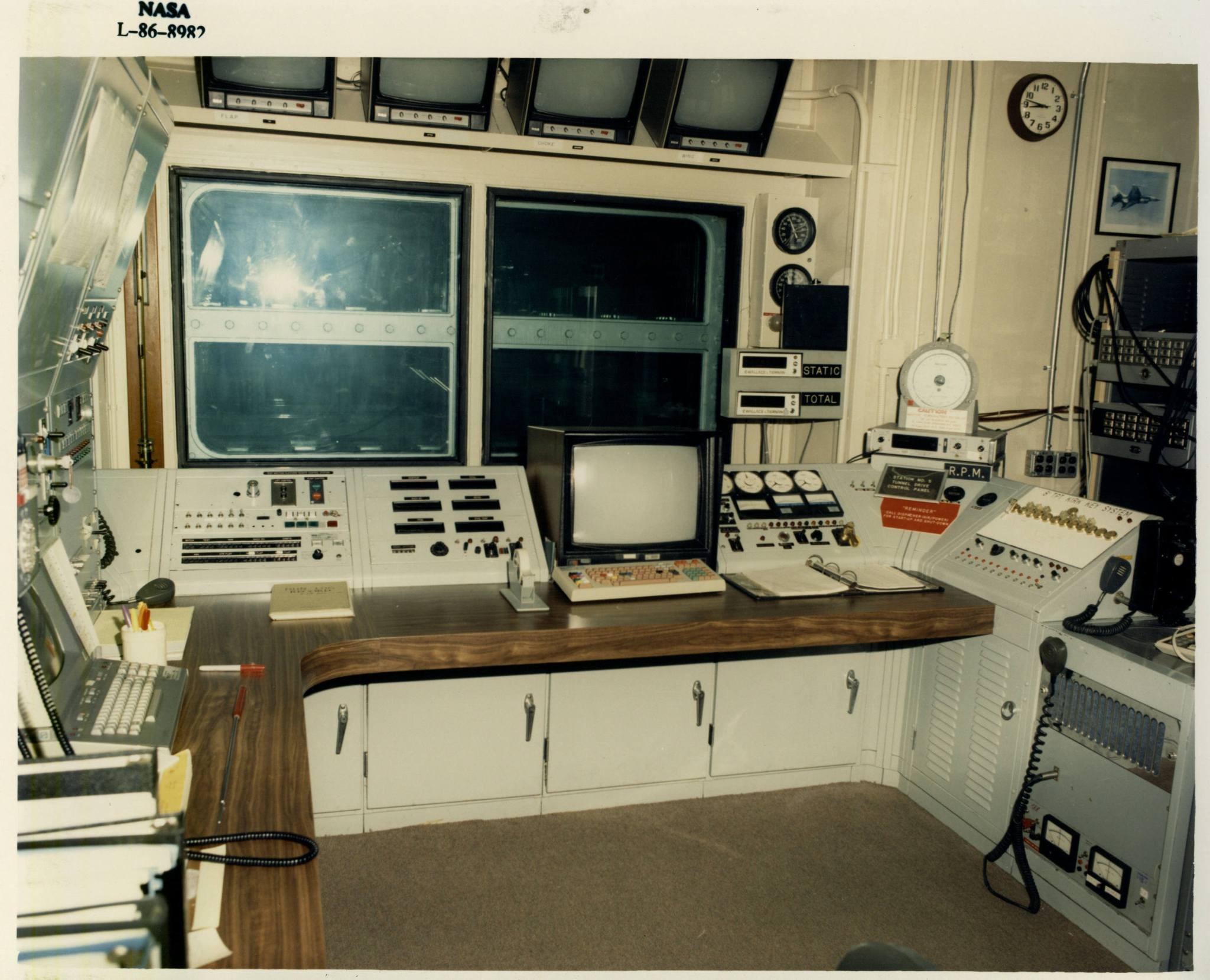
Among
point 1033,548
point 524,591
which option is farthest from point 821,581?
point 524,591

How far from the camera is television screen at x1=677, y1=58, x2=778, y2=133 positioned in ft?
10.4

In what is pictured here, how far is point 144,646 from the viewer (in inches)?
73.4

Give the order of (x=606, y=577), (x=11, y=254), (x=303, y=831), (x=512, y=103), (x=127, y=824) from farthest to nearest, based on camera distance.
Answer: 1. (x=512, y=103)
2. (x=606, y=577)
3. (x=303, y=831)
4. (x=11, y=254)
5. (x=127, y=824)

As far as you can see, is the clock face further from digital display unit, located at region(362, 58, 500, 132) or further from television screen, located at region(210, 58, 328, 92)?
television screen, located at region(210, 58, 328, 92)

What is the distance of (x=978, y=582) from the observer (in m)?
2.77

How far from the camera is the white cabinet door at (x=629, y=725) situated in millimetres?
2881

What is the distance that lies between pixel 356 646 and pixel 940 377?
2.15 meters

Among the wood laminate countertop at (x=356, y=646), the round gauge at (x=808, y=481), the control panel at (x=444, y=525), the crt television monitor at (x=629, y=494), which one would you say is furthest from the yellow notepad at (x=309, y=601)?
the round gauge at (x=808, y=481)

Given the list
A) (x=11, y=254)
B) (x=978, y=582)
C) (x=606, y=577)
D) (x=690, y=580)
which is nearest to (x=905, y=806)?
(x=978, y=582)

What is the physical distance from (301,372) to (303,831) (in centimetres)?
225

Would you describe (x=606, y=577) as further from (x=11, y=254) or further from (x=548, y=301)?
(x=11, y=254)

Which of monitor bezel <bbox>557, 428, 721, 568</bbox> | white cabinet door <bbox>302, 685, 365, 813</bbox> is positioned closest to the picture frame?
monitor bezel <bbox>557, 428, 721, 568</bbox>

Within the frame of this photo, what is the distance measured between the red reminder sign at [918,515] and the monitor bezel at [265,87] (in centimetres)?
224

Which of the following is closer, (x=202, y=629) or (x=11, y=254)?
(x=11, y=254)
